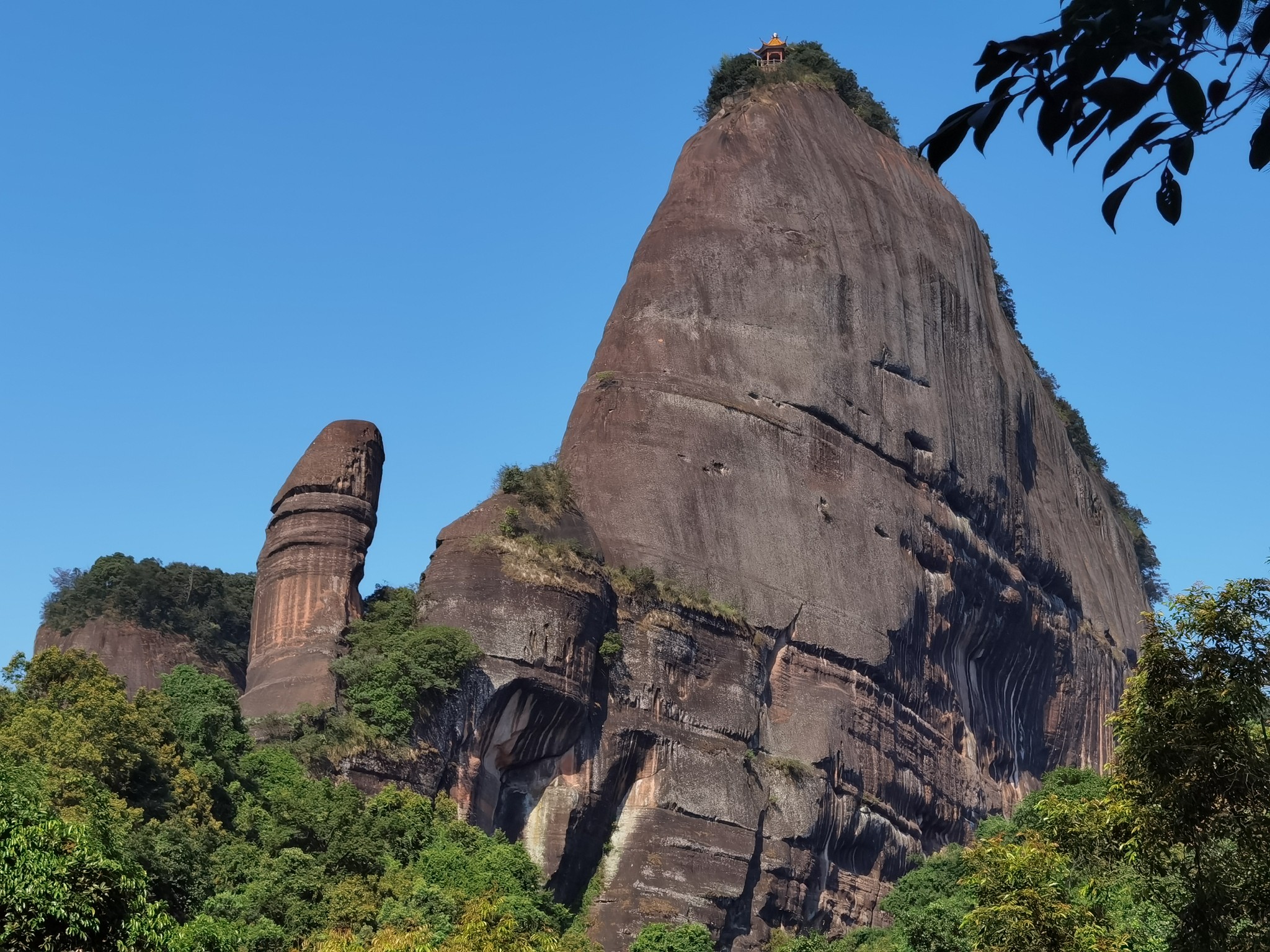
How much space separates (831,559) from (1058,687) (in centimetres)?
1311

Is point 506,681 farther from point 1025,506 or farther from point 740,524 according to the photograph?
point 1025,506

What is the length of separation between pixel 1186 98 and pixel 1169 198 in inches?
18.6

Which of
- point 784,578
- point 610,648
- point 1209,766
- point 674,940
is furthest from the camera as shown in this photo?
point 784,578

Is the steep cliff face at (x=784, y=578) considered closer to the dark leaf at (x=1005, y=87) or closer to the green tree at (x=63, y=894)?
the green tree at (x=63, y=894)

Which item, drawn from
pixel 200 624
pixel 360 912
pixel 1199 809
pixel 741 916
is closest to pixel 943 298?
pixel 741 916

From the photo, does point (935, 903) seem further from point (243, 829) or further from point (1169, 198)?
point (1169, 198)

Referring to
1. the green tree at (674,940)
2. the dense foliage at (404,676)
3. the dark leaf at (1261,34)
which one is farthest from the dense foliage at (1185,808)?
the dense foliage at (404,676)

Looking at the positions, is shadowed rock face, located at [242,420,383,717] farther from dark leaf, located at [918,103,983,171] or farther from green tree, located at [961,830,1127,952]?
dark leaf, located at [918,103,983,171]

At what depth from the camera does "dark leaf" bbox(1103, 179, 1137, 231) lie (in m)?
6.85

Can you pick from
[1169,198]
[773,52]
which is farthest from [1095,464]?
[1169,198]

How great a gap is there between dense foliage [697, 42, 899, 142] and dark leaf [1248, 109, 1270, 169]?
4722cm

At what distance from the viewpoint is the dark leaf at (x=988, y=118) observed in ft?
22.7

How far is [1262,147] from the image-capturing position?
266 inches

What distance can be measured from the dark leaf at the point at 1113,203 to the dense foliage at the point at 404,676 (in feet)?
96.0
